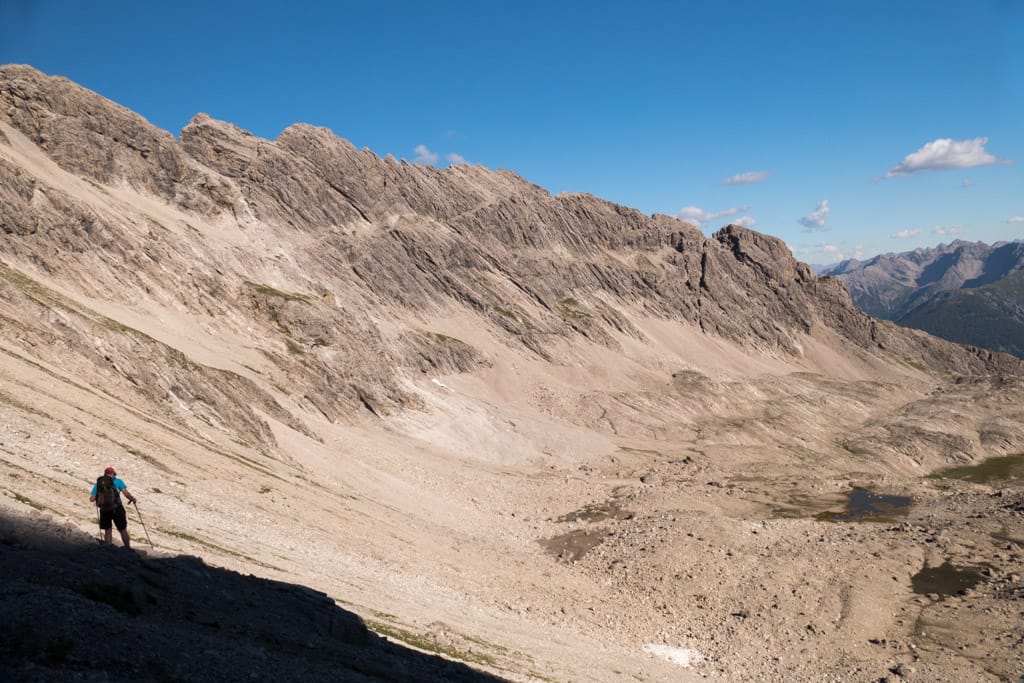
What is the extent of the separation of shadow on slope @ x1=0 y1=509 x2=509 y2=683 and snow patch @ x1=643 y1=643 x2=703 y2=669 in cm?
1700

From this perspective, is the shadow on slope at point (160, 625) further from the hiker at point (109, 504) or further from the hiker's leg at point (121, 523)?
the hiker's leg at point (121, 523)

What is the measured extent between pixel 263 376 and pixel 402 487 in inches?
889

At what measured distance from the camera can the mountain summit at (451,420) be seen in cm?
Result: 3384

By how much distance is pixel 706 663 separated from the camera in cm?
3506

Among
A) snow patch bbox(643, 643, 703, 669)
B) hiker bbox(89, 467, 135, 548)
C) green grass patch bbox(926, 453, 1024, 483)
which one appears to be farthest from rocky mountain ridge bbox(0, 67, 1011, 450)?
green grass patch bbox(926, 453, 1024, 483)

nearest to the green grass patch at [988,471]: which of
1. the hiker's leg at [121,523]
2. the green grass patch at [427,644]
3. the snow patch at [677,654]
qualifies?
the snow patch at [677,654]

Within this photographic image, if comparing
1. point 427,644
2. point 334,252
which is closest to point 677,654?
point 427,644

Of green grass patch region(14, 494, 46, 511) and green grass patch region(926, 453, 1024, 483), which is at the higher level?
green grass patch region(14, 494, 46, 511)

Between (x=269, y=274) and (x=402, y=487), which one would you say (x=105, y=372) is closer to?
(x=402, y=487)

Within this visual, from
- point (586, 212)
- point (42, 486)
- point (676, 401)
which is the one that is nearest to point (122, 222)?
point (42, 486)

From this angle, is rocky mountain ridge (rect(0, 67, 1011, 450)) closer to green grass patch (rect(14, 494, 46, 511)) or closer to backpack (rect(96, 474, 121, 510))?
green grass patch (rect(14, 494, 46, 511))

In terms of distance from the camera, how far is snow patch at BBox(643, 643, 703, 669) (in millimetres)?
34781

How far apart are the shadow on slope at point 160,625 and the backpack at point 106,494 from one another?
1.05 m

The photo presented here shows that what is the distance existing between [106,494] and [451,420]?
240ft
